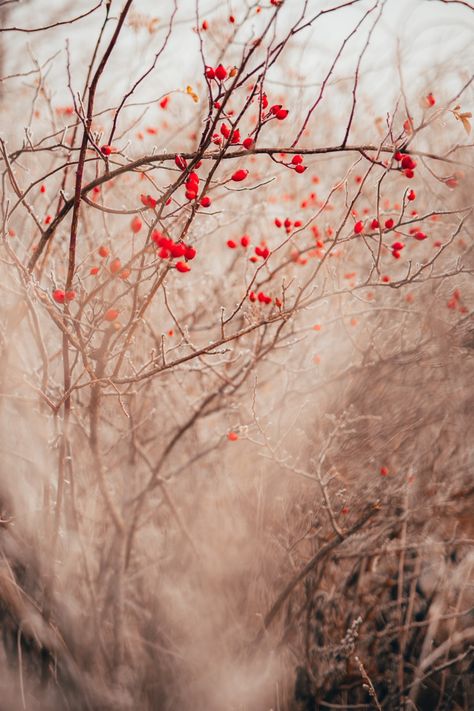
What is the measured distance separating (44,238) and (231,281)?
1.85 metres

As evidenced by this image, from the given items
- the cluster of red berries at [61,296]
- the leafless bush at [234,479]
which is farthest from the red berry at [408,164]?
the cluster of red berries at [61,296]

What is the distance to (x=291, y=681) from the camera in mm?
→ 1979

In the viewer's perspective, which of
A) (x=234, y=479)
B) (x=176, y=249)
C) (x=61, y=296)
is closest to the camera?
(x=176, y=249)

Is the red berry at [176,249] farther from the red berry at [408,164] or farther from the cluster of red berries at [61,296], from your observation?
the red berry at [408,164]

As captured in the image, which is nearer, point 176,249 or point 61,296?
point 176,249

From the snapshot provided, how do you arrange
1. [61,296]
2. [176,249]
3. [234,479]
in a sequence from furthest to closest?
[234,479], [61,296], [176,249]

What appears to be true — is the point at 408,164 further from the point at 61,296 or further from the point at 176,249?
the point at 61,296

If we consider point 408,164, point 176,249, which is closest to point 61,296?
point 176,249

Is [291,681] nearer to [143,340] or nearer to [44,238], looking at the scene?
[143,340]

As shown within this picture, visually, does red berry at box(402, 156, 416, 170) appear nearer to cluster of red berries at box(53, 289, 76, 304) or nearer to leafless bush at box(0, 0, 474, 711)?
leafless bush at box(0, 0, 474, 711)

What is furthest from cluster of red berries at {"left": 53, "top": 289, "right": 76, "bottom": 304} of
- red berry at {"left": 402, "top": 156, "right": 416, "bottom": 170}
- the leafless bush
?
red berry at {"left": 402, "top": 156, "right": 416, "bottom": 170}

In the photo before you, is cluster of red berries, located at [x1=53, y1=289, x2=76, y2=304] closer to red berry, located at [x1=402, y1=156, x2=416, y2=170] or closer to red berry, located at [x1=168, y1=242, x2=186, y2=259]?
red berry, located at [x1=168, y1=242, x2=186, y2=259]

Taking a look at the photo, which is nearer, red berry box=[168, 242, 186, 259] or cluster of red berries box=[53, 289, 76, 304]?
red berry box=[168, 242, 186, 259]

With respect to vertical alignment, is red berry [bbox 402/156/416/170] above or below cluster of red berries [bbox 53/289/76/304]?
above
